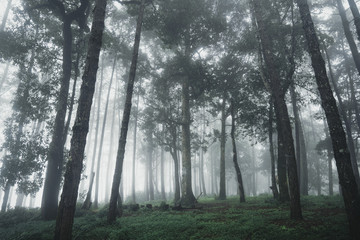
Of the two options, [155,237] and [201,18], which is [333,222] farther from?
[201,18]

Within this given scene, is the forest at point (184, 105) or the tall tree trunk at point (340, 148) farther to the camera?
the forest at point (184, 105)

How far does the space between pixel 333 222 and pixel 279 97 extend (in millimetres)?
4631

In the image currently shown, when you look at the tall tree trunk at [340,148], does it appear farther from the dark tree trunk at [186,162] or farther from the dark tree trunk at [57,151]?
the dark tree trunk at [57,151]

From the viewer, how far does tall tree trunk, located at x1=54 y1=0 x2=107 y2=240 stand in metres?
5.62

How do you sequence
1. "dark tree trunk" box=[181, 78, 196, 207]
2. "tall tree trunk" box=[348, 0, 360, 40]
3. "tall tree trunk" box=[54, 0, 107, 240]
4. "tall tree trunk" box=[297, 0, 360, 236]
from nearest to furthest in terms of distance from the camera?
1. "tall tree trunk" box=[297, 0, 360, 236]
2. "tall tree trunk" box=[54, 0, 107, 240]
3. "tall tree trunk" box=[348, 0, 360, 40]
4. "dark tree trunk" box=[181, 78, 196, 207]

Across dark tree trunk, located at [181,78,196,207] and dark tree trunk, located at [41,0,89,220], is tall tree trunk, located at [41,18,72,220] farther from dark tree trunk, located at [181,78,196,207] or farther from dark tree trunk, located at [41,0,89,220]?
dark tree trunk, located at [181,78,196,207]

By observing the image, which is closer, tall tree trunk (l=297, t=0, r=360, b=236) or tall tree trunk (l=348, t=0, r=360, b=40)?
tall tree trunk (l=297, t=0, r=360, b=236)

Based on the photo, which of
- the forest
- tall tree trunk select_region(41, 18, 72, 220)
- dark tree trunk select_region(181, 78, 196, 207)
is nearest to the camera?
the forest

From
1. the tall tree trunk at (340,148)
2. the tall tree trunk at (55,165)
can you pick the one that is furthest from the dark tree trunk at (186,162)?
the tall tree trunk at (340,148)

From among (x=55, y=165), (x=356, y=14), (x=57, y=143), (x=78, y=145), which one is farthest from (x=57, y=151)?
(x=356, y=14)

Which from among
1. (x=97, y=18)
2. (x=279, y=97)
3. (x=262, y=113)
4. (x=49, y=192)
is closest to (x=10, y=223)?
(x=49, y=192)

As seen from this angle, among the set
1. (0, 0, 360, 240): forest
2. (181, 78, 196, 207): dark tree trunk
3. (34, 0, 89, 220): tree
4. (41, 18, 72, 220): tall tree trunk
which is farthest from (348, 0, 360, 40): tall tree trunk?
(41, 18, 72, 220): tall tree trunk

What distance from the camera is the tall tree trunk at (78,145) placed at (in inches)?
221

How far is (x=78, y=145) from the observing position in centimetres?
609
